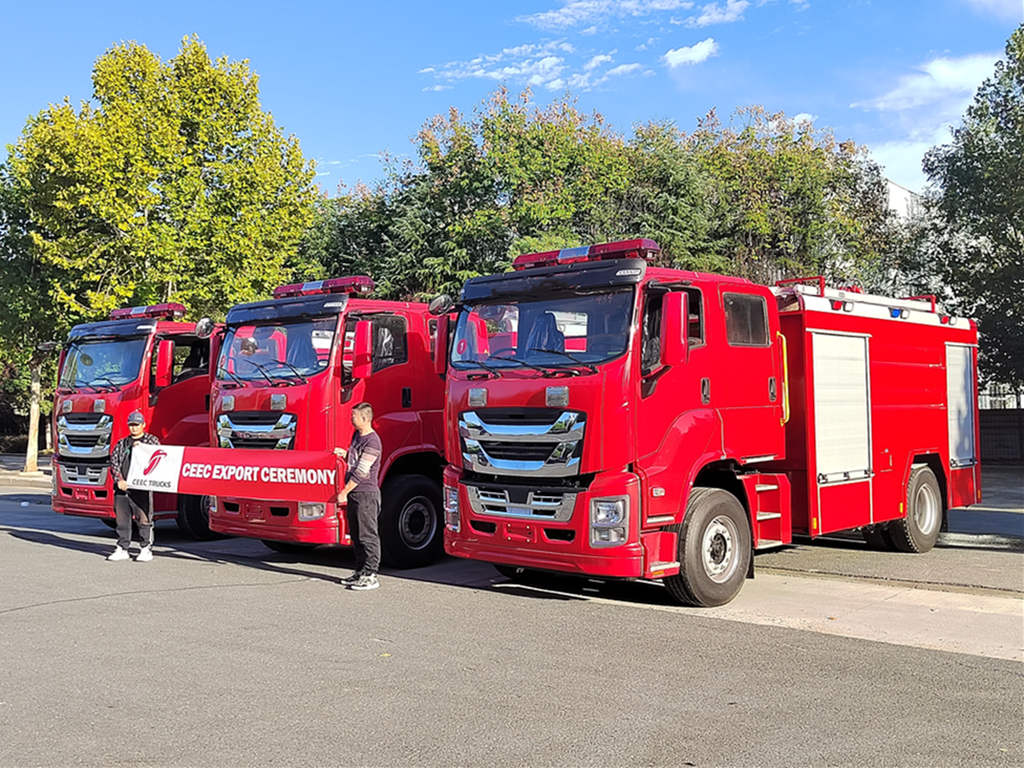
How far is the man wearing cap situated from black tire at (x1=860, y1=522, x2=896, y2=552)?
874 cm

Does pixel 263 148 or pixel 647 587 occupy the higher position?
pixel 263 148

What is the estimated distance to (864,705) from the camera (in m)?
6.04

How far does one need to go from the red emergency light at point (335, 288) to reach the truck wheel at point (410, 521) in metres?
2.21

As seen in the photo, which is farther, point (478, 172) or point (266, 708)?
point (478, 172)

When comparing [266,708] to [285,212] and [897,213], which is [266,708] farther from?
[897,213]

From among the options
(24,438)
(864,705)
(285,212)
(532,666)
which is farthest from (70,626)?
(24,438)

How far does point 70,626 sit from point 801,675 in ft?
18.8

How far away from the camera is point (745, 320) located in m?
9.61

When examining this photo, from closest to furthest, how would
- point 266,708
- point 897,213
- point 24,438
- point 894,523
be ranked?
1. point 266,708
2. point 894,523
3. point 897,213
4. point 24,438

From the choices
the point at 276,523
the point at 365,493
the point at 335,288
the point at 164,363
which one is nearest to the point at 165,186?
the point at 164,363

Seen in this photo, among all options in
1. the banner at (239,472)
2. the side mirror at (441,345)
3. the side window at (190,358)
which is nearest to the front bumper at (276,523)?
the banner at (239,472)

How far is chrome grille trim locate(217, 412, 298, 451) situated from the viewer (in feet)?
36.9

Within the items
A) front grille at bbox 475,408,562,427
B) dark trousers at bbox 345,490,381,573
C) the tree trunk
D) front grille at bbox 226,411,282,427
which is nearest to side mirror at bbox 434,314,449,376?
front grille at bbox 475,408,562,427

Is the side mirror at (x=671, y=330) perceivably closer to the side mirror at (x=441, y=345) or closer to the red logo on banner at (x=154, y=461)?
the side mirror at (x=441, y=345)
